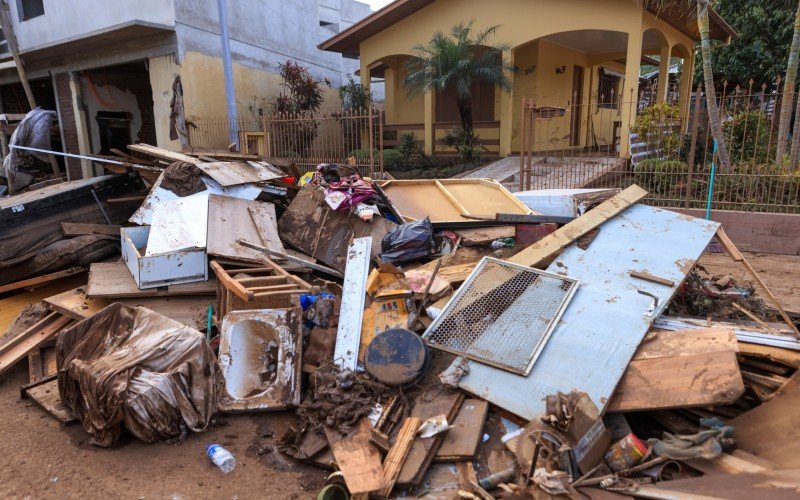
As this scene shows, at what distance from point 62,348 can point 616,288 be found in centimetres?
419

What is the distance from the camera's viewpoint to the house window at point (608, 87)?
16609 mm

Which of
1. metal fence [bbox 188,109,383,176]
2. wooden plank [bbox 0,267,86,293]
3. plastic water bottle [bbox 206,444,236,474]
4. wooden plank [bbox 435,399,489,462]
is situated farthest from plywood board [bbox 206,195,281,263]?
metal fence [bbox 188,109,383,176]

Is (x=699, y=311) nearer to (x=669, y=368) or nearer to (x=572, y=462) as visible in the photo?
(x=669, y=368)

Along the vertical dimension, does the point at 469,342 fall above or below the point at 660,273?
below

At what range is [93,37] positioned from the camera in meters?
12.1

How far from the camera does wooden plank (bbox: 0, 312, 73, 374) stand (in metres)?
4.41

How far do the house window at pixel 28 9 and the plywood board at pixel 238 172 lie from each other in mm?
12579

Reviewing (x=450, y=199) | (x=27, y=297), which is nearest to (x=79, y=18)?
(x=27, y=297)

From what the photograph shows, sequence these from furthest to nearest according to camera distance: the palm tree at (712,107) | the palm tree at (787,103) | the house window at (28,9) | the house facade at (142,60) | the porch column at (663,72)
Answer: the house window at (28,9) < the porch column at (663,72) < the house facade at (142,60) < the palm tree at (787,103) < the palm tree at (712,107)

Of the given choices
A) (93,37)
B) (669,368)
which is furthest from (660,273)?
(93,37)

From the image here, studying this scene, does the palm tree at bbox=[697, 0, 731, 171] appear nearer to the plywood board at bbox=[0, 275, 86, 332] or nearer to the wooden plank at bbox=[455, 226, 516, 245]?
the wooden plank at bbox=[455, 226, 516, 245]

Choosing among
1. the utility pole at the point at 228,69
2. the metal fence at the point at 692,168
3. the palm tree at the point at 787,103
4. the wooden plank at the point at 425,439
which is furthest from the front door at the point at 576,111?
the wooden plank at the point at 425,439

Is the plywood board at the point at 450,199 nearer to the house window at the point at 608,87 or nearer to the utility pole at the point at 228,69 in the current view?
the utility pole at the point at 228,69

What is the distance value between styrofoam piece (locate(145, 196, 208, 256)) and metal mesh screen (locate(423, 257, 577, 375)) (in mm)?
2690
